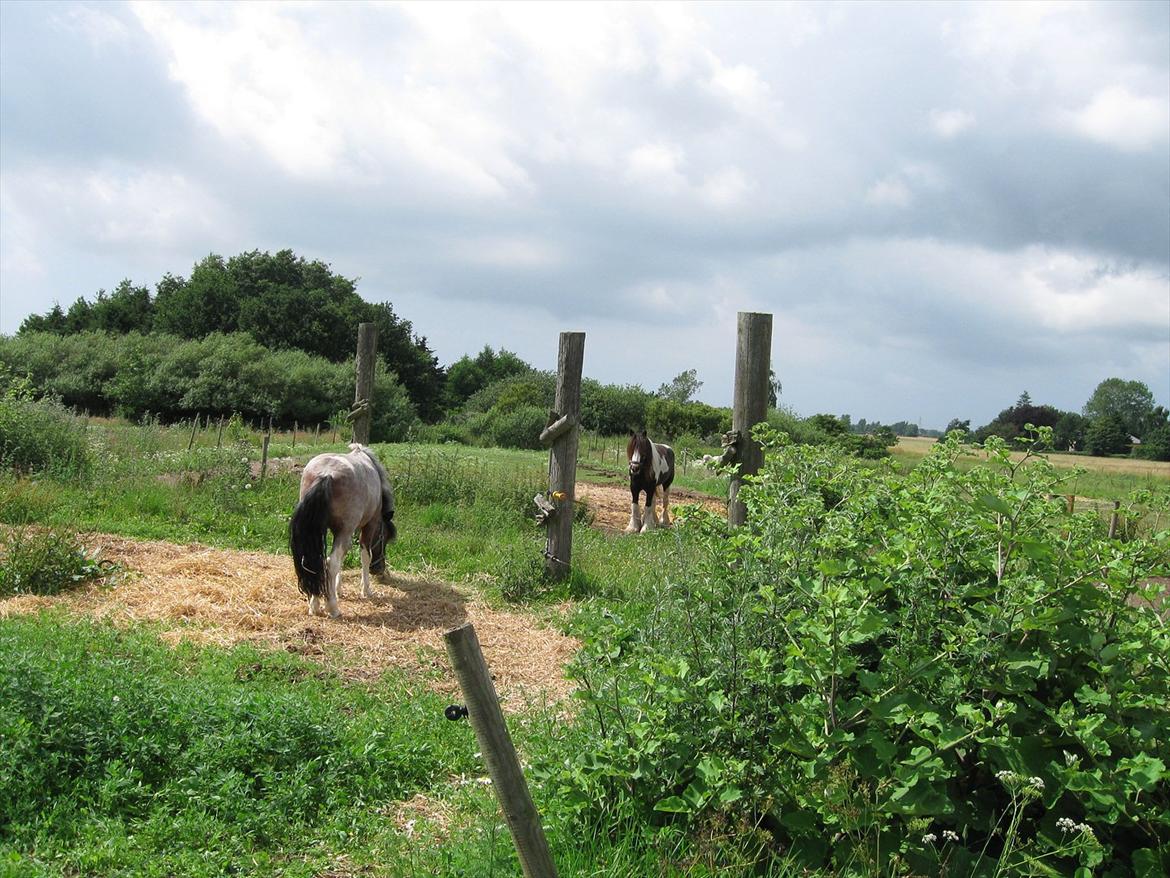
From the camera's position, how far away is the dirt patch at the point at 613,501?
1448cm

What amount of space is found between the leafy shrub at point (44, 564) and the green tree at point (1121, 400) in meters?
80.7

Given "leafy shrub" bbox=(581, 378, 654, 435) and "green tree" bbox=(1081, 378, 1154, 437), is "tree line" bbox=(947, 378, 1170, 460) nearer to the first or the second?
"green tree" bbox=(1081, 378, 1154, 437)

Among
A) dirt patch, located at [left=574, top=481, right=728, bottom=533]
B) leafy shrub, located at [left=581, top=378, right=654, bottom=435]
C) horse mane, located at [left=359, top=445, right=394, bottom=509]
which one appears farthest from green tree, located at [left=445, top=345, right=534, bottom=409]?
horse mane, located at [left=359, top=445, right=394, bottom=509]

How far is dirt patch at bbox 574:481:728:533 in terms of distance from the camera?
14484mm

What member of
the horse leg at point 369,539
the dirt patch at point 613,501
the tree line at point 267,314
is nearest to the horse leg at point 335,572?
the horse leg at point 369,539

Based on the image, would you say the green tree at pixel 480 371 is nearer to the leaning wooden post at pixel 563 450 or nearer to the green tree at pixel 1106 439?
the green tree at pixel 1106 439

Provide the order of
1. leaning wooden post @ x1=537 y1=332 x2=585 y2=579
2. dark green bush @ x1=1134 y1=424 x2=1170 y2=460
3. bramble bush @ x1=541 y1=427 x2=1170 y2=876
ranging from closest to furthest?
bramble bush @ x1=541 y1=427 x2=1170 y2=876 < leaning wooden post @ x1=537 y1=332 x2=585 y2=579 < dark green bush @ x1=1134 y1=424 x2=1170 y2=460

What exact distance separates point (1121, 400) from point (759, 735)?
9506cm

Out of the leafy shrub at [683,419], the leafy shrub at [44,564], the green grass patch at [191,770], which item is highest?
the leafy shrub at [683,419]

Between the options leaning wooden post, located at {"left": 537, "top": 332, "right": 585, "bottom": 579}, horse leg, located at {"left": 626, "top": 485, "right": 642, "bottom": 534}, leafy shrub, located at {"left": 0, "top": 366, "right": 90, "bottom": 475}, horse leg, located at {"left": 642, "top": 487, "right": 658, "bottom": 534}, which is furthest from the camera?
horse leg, located at {"left": 642, "top": 487, "right": 658, "bottom": 534}

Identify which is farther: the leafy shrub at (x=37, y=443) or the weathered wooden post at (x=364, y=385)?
the leafy shrub at (x=37, y=443)

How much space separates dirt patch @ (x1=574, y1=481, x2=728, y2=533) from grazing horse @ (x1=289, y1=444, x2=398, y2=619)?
5.13 metres

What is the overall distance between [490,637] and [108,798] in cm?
377

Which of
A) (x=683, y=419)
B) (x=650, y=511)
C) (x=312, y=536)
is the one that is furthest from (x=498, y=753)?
(x=683, y=419)
